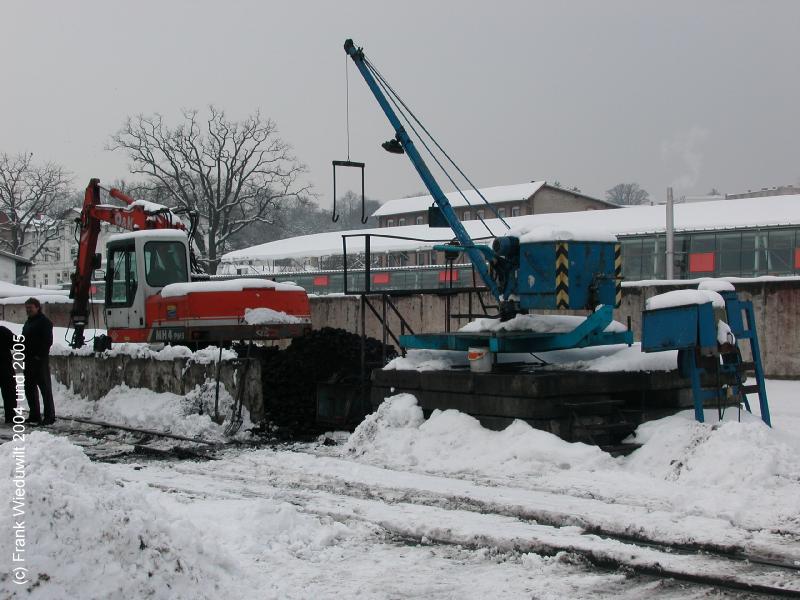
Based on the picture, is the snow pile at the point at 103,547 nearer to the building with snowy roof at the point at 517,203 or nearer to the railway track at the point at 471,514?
the railway track at the point at 471,514

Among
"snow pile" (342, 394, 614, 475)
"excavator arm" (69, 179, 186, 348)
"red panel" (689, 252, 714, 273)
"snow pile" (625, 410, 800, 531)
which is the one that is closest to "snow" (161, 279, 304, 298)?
"excavator arm" (69, 179, 186, 348)

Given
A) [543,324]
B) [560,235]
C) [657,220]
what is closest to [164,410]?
[543,324]

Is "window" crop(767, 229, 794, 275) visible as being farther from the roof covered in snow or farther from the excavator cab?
the excavator cab

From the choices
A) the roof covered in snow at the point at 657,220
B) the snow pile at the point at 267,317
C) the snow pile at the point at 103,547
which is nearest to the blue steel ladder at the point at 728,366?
the snow pile at the point at 103,547

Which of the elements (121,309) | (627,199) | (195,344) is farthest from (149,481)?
(627,199)

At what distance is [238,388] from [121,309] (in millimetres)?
5320

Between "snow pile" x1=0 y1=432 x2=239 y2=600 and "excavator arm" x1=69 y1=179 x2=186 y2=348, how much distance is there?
13.3 metres

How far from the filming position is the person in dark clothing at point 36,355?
14.0m

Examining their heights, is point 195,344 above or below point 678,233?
below

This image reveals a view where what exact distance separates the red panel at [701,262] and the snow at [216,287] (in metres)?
27.9

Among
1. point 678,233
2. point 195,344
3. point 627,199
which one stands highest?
point 627,199

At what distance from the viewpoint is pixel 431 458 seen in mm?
10266

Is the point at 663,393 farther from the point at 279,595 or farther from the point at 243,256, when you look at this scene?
the point at 243,256

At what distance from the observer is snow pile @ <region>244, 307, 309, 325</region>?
627 inches
